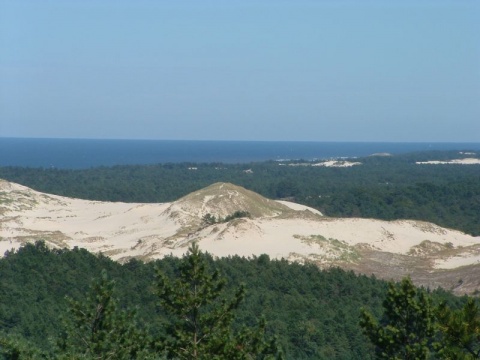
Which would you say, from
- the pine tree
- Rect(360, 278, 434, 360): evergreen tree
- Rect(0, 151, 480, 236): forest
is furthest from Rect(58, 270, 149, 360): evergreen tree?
Rect(0, 151, 480, 236): forest

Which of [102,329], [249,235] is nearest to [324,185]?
[249,235]

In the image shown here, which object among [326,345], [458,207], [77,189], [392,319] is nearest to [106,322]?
[392,319]

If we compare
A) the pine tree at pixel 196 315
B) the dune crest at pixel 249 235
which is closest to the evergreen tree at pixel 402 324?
the pine tree at pixel 196 315

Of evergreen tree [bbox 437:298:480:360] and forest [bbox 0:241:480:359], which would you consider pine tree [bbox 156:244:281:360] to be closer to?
forest [bbox 0:241:480:359]

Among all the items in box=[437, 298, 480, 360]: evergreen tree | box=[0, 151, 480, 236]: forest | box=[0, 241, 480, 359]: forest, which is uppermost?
box=[437, 298, 480, 360]: evergreen tree

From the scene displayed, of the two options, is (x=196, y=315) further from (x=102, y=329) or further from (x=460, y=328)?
(x=460, y=328)

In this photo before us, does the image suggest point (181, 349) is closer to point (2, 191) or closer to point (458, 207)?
point (2, 191)

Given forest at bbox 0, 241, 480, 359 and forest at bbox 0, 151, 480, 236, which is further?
forest at bbox 0, 151, 480, 236
